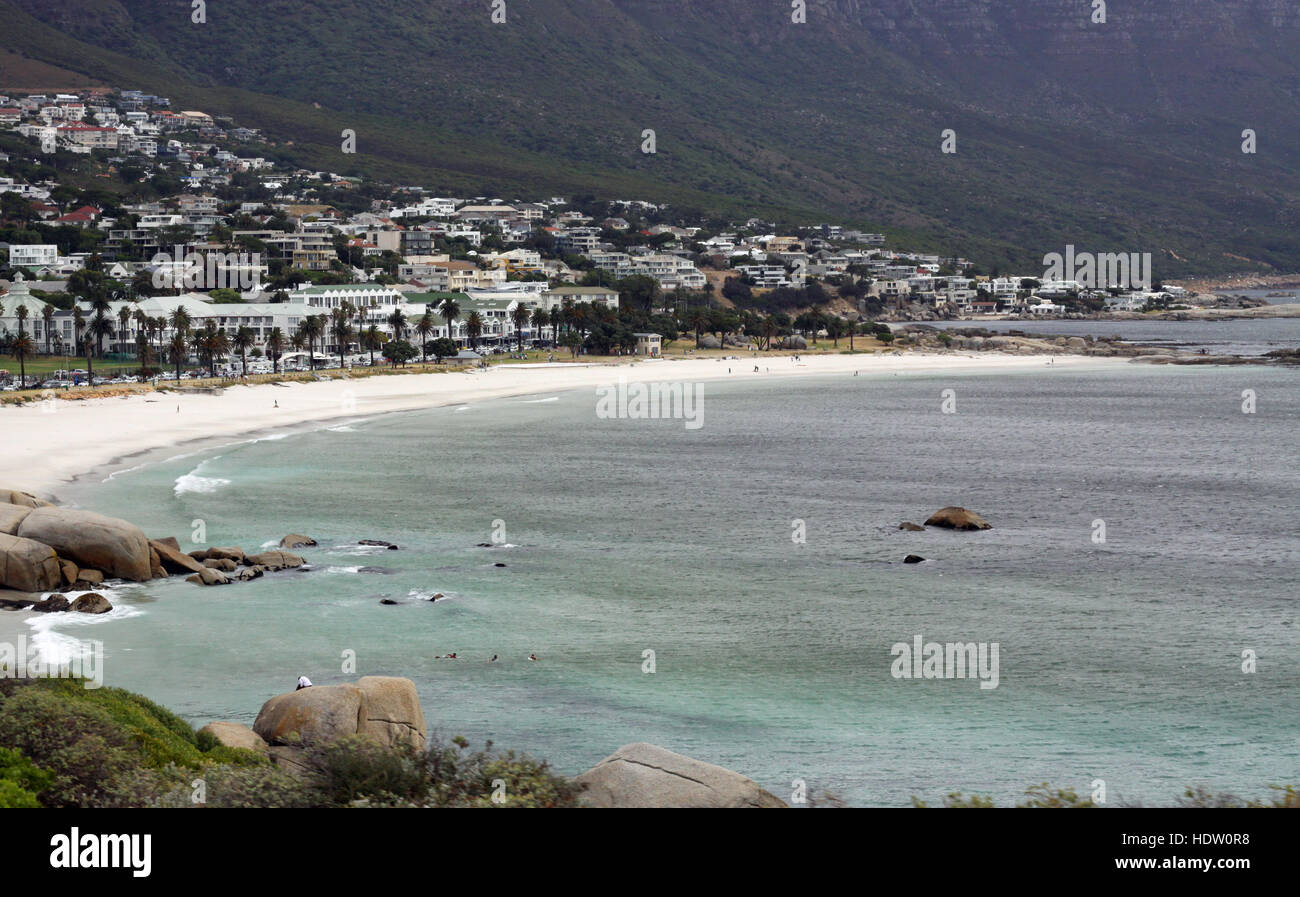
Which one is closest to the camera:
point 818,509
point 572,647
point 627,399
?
point 572,647

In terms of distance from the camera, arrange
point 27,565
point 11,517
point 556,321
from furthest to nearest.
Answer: point 556,321, point 11,517, point 27,565

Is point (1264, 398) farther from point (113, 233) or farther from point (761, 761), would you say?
point (113, 233)

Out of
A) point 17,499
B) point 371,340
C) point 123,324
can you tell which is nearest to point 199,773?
point 17,499

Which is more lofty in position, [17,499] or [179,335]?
[179,335]

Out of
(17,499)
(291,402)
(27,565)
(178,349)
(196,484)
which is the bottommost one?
(27,565)

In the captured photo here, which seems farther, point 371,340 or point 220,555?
point 371,340

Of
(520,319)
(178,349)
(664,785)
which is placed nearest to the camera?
(664,785)

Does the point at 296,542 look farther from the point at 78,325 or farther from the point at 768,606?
the point at 78,325

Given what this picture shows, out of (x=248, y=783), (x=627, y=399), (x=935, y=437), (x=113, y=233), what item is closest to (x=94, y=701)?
(x=248, y=783)
